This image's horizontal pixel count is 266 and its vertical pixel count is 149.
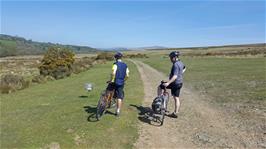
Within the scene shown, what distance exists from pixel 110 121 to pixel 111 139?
178cm

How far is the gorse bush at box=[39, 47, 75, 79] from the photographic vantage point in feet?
130

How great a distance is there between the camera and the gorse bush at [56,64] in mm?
39500

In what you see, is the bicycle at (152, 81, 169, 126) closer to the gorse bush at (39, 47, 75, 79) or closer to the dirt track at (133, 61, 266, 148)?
the dirt track at (133, 61, 266, 148)

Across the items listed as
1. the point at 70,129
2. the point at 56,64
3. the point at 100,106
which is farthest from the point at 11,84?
the point at 70,129

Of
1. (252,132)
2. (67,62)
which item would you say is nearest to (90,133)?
(252,132)

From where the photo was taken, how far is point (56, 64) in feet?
138

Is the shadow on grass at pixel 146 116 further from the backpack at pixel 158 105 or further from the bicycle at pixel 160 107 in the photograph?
the backpack at pixel 158 105

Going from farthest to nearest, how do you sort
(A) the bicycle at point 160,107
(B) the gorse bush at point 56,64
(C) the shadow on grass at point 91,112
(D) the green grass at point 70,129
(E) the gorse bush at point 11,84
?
(B) the gorse bush at point 56,64
(E) the gorse bush at point 11,84
(C) the shadow on grass at point 91,112
(A) the bicycle at point 160,107
(D) the green grass at point 70,129

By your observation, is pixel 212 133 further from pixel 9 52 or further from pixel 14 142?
pixel 9 52

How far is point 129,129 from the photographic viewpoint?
10.0 m

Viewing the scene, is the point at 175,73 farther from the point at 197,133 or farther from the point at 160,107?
the point at 197,133

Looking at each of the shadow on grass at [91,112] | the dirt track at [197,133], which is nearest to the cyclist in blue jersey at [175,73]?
the dirt track at [197,133]

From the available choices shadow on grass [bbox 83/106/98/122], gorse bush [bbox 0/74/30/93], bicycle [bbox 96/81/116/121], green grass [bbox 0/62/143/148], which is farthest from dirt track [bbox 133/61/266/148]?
gorse bush [bbox 0/74/30/93]

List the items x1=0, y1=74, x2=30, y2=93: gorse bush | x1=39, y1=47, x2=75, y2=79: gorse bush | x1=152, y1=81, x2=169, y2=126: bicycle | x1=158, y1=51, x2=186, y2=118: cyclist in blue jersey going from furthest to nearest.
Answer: x1=39, y1=47, x2=75, y2=79: gorse bush, x1=0, y1=74, x2=30, y2=93: gorse bush, x1=158, y1=51, x2=186, y2=118: cyclist in blue jersey, x1=152, y1=81, x2=169, y2=126: bicycle
